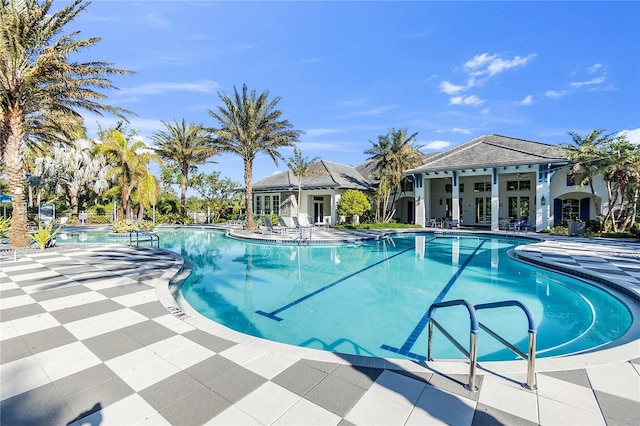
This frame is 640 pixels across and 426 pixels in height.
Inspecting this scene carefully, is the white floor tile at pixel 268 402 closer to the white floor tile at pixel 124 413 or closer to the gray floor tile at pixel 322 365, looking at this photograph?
the gray floor tile at pixel 322 365

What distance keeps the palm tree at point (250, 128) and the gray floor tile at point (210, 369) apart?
1759 centimetres

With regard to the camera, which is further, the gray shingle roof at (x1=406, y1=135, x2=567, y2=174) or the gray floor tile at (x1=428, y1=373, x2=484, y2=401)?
the gray shingle roof at (x1=406, y1=135, x2=567, y2=174)

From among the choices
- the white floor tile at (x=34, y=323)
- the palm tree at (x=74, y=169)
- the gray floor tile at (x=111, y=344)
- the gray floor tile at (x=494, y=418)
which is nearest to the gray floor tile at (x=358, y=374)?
the gray floor tile at (x=494, y=418)

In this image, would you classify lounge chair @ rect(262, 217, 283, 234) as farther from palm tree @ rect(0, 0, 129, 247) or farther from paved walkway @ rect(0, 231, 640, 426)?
paved walkway @ rect(0, 231, 640, 426)

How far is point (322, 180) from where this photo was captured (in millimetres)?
25922

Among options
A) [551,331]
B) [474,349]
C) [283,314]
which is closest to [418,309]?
[551,331]

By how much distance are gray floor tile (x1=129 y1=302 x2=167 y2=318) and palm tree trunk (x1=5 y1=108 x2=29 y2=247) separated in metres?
10.6

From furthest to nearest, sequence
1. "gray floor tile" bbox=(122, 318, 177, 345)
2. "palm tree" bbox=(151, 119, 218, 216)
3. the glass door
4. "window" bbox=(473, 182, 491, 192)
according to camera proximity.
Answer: "palm tree" bbox=(151, 119, 218, 216) < the glass door < "window" bbox=(473, 182, 491, 192) < "gray floor tile" bbox=(122, 318, 177, 345)

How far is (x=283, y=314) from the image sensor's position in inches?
242

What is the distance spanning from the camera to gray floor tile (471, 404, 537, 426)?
2299 mm

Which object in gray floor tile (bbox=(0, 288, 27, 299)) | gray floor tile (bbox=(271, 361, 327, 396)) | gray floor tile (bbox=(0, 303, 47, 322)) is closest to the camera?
gray floor tile (bbox=(271, 361, 327, 396))

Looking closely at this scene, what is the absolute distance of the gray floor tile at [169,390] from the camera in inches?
103

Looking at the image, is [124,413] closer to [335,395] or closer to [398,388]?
[335,395]

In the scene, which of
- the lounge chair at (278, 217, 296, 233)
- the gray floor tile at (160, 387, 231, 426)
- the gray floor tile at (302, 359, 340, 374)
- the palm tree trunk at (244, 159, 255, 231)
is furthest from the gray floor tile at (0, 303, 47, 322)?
the palm tree trunk at (244, 159, 255, 231)
